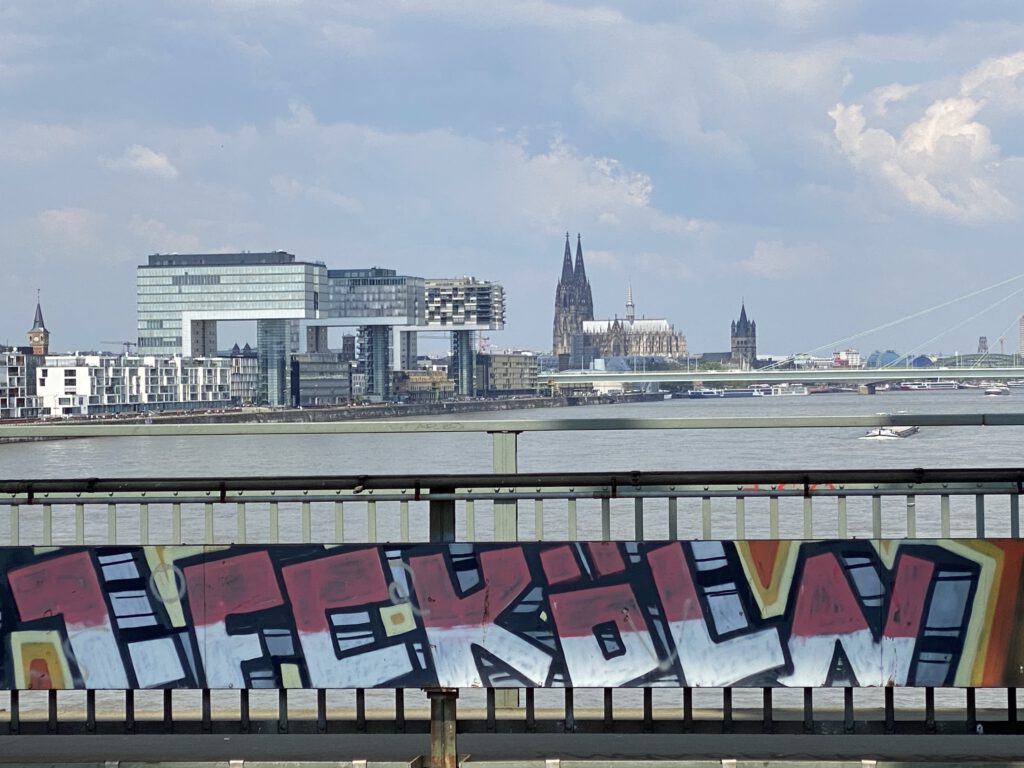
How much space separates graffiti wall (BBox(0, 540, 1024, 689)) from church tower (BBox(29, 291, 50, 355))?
514 ft

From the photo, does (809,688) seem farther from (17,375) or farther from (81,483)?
(17,375)

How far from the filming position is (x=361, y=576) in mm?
4520

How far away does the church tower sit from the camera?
157 metres

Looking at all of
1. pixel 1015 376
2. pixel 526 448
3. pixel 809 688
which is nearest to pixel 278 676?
pixel 809 688

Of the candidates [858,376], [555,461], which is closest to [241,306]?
[858,376]

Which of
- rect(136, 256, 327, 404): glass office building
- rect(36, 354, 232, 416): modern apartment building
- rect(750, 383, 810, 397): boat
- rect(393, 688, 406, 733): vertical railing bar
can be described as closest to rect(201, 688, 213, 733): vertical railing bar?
rect(393, 688, 406, 733): vertical railing bar

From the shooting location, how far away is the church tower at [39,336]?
516 ft

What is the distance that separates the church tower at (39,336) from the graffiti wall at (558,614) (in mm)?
→ 156547

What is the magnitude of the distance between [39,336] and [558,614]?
164 meters

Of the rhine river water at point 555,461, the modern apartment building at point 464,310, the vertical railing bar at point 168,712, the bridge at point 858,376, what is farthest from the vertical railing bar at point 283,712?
the modern apartment building at point 464,310

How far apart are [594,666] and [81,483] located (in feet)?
5.74

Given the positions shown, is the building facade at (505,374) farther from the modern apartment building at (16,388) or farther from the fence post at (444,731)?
the fence post at (444,731)

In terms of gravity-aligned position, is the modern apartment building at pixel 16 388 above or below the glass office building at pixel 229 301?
below

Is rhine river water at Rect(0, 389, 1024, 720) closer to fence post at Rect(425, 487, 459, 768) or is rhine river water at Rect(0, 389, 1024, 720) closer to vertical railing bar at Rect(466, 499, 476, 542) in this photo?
fence post at Rect(425, 487, 459, 768)
